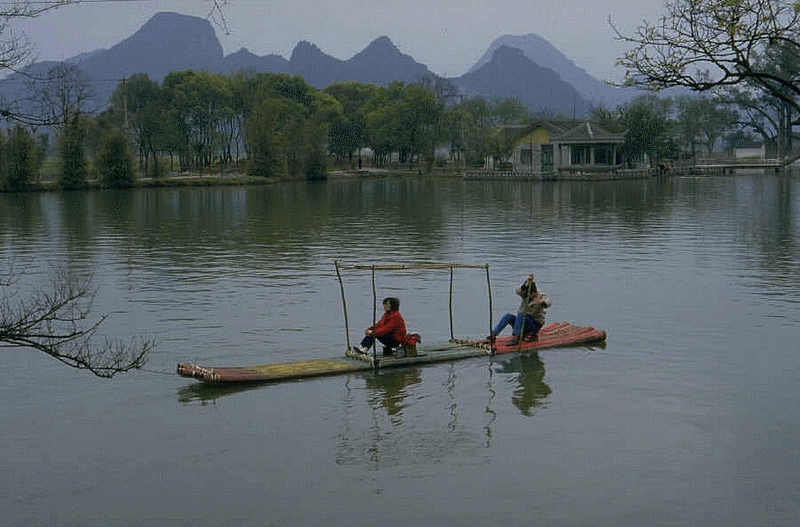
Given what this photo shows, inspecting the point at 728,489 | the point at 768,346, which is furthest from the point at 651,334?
the point at 728,489

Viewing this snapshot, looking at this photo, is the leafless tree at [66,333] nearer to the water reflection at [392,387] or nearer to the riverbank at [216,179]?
the water reflection at [392,387]

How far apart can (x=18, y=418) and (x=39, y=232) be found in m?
32.3

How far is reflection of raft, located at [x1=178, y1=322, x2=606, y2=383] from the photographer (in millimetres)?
17047

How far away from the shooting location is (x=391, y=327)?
720 inches

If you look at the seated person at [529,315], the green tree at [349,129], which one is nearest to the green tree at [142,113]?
the green tree at [349,129]

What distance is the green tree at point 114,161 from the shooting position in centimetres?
8756

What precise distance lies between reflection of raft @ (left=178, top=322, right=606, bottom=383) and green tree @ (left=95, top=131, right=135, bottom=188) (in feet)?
241

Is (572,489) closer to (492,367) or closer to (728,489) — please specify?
(728,489)

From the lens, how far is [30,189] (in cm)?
8400

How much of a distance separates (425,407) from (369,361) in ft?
7.40

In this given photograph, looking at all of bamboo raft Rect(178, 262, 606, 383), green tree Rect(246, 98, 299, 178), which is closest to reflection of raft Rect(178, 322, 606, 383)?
bamboo raft Rect(178, 262, 606, 383)

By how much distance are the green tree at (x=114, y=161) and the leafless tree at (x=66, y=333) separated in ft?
198

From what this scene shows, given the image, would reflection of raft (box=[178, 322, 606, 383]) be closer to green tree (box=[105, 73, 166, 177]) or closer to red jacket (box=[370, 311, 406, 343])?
red jacket (box=[370, 311, 406, 343])

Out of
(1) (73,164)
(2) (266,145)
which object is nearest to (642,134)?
(2) (266,145)
